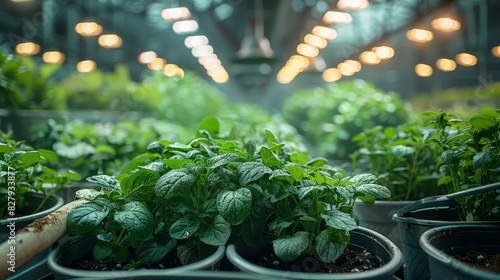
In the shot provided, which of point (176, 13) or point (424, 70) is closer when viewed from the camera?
point (176, 13)

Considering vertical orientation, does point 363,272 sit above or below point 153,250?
above

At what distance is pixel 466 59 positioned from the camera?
9883 mm

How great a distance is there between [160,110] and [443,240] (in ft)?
10.5

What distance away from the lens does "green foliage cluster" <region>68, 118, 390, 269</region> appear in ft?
2.72

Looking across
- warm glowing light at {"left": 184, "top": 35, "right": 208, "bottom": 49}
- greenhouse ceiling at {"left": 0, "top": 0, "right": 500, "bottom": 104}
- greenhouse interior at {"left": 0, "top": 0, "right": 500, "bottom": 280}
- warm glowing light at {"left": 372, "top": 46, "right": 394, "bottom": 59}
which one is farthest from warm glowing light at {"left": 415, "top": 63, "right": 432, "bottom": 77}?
greenhouse interior at {"left": 0, "top": 0, "right": 500, "bottom": 280}

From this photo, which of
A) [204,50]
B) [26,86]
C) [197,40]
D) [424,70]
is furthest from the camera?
[424,70]

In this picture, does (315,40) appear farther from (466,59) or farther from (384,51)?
(466,59)

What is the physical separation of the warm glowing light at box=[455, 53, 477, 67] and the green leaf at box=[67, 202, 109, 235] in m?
10.3

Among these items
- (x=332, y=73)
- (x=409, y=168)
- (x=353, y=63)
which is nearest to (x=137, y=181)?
(x=409, y=168)

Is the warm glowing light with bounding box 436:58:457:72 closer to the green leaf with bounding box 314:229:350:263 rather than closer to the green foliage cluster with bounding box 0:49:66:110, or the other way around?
the green foliage cluster with bounding box 0:49:66:110

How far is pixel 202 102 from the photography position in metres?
4.07

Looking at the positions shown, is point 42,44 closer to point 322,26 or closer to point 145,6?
point 145,6

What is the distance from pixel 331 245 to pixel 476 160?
1.43 ft

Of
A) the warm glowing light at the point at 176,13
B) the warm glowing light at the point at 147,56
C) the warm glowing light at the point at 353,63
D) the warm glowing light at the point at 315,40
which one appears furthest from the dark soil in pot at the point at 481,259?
the warm glowing light at the point at 353,63
